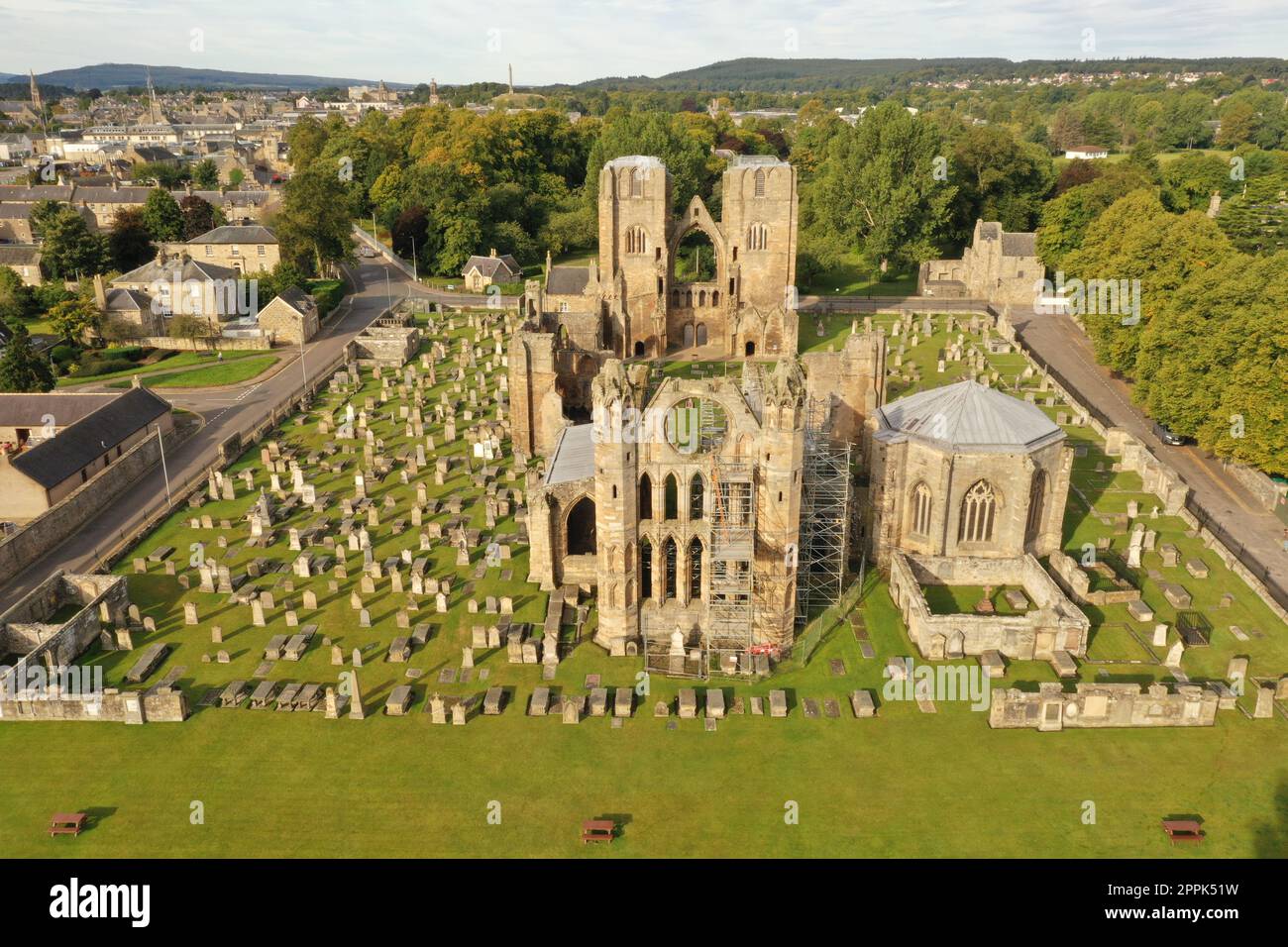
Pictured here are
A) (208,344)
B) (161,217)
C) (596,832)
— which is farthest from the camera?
(161,217)

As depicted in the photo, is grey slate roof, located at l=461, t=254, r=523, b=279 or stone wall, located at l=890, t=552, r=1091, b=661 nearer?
stone wall, located at l=890, t=552, r=1091, b=661

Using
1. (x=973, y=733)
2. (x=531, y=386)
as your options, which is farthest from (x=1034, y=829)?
(x=531, y=386)

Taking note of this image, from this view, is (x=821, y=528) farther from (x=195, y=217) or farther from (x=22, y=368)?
(x=195, y=217)

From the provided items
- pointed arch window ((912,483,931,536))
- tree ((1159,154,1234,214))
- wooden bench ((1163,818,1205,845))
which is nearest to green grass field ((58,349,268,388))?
pointed arch window ((912,483,931,536))

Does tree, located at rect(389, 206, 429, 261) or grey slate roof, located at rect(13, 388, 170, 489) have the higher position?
tree, located at rect(389, 206, 429, 261)

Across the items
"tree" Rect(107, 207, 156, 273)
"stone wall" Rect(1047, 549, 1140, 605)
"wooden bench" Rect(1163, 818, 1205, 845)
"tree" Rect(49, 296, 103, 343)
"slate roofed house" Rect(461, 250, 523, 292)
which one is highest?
"tree" Rect(107, 207, 156, 273)

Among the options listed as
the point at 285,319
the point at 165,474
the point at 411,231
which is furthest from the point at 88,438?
the point at 411,231

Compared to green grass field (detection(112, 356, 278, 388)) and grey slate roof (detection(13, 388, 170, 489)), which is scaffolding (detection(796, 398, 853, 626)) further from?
green grass field (detection(112, 356, 278, 388))
